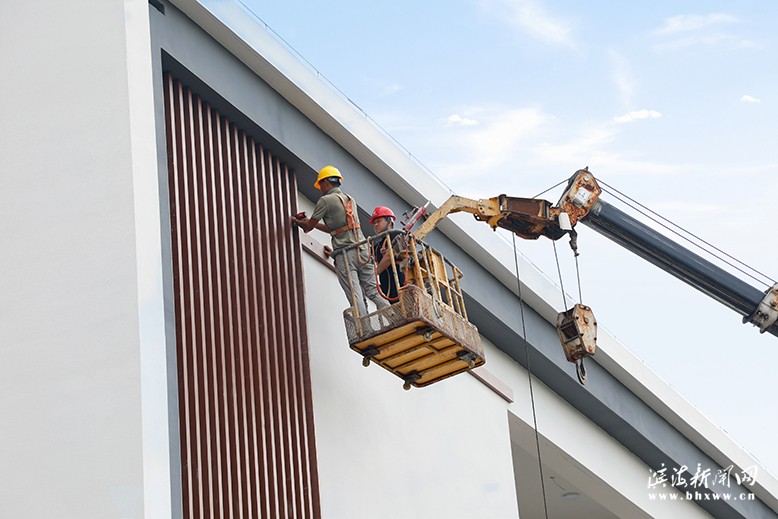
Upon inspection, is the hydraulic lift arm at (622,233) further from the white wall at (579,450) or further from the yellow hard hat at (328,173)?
the yellow hard hat at (328,173)

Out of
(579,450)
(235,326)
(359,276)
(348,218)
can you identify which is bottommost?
(235,326)

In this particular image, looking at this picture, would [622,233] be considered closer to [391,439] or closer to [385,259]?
[391,439]

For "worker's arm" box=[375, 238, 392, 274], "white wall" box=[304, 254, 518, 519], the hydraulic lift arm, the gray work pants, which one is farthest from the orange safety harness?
the hydraulic lift arm

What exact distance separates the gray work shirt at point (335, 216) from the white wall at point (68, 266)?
3.39 meters

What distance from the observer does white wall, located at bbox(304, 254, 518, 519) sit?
1842 centimetres

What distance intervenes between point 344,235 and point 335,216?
0.33m

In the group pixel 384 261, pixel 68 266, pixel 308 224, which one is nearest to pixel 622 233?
pixel 384 261

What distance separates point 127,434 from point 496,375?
38.8 feet

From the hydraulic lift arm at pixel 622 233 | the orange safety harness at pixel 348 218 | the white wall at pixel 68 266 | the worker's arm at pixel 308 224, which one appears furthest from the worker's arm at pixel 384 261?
the white wall at pixel 68 266

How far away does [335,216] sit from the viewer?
719 inches

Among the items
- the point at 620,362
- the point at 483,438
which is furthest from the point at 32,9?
the point at 620,362

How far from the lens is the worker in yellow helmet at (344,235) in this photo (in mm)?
17938

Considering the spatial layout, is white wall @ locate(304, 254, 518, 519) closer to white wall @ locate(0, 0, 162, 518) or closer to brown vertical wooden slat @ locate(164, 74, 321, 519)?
brown vertical wooden slat @ locate(164, 74, 321, 519)

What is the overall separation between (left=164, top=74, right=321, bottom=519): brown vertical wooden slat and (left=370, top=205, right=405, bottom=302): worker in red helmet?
1211mm
